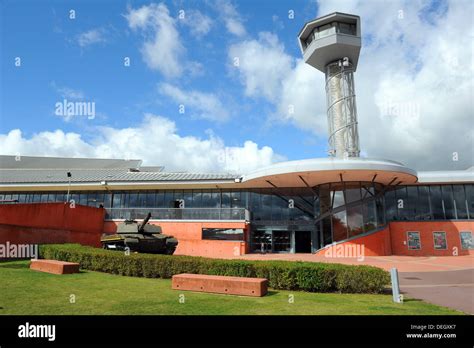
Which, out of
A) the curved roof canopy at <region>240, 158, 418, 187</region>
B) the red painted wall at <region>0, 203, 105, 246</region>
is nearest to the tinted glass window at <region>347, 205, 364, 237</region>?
the curved roof canopy at <region>240, 158, 418, 187</region>

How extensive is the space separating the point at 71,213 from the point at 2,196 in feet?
49.8

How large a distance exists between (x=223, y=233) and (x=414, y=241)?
14424 millimetres

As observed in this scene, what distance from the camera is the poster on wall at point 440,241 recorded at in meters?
26.2

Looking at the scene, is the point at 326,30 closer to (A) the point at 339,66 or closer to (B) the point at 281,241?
(A) the point at 339,66

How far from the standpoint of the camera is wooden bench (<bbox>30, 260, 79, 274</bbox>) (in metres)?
11.9

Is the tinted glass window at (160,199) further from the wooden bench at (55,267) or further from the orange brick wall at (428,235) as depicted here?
the orange brick wall at (428,235)

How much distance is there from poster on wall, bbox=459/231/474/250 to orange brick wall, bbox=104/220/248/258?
16.1 meters

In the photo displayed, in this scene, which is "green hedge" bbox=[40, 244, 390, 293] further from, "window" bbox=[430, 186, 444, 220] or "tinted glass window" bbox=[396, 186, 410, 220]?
"window" bbox=[430, 186, 444, 220]

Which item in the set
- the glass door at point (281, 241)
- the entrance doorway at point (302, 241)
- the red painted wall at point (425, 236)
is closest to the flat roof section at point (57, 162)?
the glass door at point (281, 241)

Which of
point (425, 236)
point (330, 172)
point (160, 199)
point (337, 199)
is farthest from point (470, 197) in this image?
point (160, 199)

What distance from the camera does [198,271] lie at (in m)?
11.2

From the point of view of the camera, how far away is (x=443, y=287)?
1162cm
